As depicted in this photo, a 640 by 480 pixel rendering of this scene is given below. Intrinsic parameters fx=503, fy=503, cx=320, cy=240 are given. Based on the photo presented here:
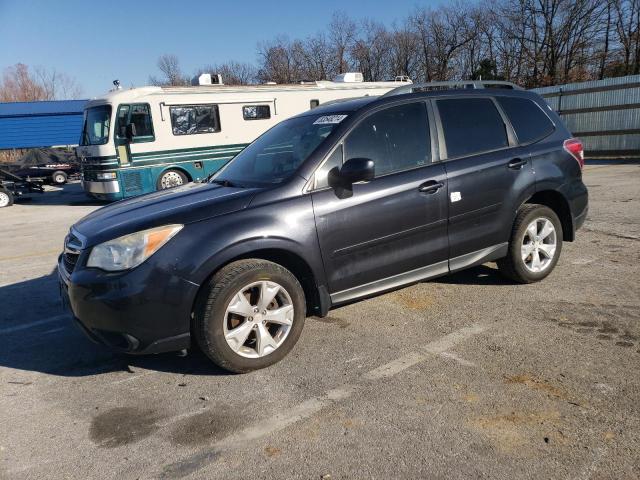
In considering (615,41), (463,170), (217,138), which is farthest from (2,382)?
(615,41)

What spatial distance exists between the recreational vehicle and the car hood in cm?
869

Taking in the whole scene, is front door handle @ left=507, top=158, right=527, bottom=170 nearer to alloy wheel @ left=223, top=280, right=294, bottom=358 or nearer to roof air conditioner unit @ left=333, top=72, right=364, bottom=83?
alloy wheel @ left=223, top=280, right=294, bottom=358

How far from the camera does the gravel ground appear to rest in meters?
2.51

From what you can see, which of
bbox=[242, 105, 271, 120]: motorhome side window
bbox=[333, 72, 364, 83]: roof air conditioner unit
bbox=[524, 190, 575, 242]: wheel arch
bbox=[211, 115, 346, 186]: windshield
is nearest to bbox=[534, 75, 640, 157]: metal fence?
bbox=[333, 72, 364, 83]: roof air conditioner unit

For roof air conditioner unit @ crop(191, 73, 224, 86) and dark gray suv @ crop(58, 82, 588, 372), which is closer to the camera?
dark gray suv @ crop(58, 82, 588, 372)

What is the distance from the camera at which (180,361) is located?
371 centimetres

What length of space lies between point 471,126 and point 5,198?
15.6 m

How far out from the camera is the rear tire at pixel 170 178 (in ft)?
43.8

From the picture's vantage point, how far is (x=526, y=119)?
15.7 ft

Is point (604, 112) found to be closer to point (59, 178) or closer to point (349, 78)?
point (349, 78)

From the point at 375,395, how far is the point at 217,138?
12112 millimetres

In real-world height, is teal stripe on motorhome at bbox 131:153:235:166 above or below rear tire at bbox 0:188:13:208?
above

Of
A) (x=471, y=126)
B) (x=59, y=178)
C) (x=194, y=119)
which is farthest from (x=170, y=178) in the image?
(x=59, y=178)

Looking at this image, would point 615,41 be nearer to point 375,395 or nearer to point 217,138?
point 217,138
